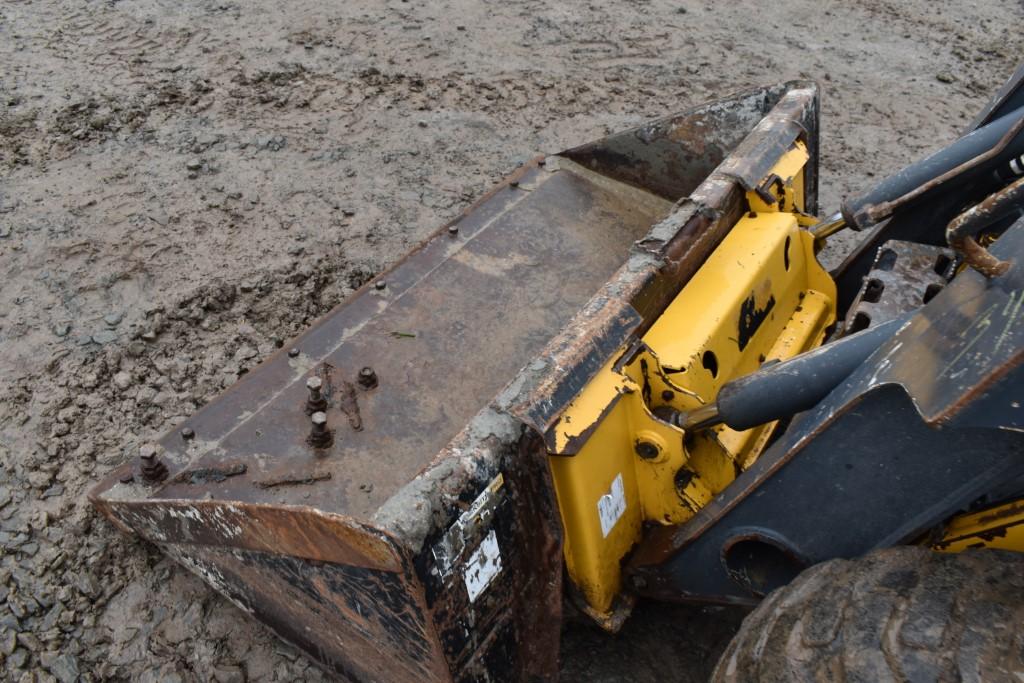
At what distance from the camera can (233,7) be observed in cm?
564

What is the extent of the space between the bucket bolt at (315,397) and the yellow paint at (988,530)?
156cm

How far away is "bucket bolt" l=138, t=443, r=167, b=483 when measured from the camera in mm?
2309

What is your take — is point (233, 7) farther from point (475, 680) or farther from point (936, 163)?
point (475, 680)

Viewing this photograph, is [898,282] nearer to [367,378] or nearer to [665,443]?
[665,443]

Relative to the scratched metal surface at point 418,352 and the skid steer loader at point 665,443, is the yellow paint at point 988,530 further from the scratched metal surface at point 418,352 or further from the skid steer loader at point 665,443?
the scratched metal surface at point 418,352

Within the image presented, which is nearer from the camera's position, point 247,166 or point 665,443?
point 665,443

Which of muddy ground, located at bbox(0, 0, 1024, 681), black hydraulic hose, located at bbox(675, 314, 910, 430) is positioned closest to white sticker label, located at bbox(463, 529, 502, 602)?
black hydraulic hose, located at bbox(675, 314, 910, 430)

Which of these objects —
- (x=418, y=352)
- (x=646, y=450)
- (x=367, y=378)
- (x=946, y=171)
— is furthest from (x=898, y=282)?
(x=367, y=378)

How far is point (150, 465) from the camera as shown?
91.9 inches

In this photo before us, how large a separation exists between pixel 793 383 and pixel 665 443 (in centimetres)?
34

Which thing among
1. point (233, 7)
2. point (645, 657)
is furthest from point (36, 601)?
point (233, 7)

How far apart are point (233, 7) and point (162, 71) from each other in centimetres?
91

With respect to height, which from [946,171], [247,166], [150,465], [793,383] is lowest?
[247,166]

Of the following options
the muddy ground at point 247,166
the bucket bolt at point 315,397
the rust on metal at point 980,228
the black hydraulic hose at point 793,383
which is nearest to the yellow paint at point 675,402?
the black hydraulic hose at point 793,383
